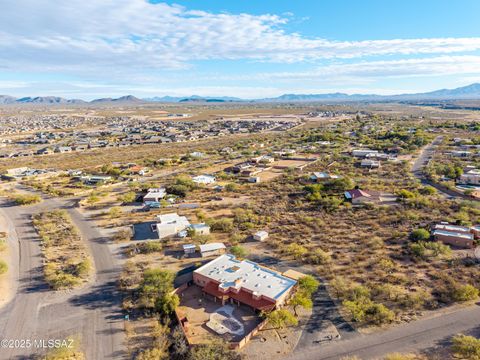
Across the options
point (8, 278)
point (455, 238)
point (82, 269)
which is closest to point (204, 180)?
point (82, 269)

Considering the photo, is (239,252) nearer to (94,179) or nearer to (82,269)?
(82,269)

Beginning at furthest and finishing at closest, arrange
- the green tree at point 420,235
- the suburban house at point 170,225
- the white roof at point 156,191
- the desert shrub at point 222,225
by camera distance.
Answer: the white roof at point 156,191 → the desert shrub at point 222,225 → the suburban house at point 170,225 → the green tree at point 420,235

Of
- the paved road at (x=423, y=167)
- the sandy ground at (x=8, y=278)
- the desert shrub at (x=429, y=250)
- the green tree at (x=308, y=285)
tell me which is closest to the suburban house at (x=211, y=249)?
the green tree at (x=308, y=285)

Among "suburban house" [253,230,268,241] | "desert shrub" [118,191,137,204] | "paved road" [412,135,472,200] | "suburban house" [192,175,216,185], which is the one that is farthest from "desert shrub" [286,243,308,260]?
"paved road" [412,135,472,200]

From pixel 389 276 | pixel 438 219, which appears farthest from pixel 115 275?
pixel 438 219

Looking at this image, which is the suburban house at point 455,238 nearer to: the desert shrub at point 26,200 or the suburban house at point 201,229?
the suburban house at point 201,229
